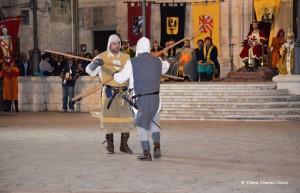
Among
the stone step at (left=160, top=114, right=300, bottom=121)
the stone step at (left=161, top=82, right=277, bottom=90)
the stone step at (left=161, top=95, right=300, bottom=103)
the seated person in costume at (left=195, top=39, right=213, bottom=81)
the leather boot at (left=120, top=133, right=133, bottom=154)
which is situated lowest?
the stone step at (left=160, top=114, right=300, bottom=121)

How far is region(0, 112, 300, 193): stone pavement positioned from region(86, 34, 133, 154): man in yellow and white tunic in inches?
15.5

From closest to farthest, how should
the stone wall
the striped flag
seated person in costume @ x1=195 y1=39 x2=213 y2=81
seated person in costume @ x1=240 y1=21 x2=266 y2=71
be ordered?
the stone wall
seated person in costume @ x1=240 y1=21 x2=266 y2=71
seated person in costume @ x1=195 y1=39 x2=213 y2=81
the striped flag

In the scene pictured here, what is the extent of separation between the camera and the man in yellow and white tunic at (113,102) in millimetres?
10853

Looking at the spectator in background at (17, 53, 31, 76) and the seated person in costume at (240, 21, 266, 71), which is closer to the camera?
the seated person in costume at (240, 21, 266, 71)

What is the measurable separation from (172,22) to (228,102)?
8.79m

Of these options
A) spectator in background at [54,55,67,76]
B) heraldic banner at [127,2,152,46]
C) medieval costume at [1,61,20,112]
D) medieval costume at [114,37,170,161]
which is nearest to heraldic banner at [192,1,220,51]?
heraldic banner at [127,2,152,46]

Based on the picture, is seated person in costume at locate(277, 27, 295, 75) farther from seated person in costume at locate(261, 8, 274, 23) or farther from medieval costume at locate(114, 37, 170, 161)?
medieval costume at locate(114, 37, 170, 161)

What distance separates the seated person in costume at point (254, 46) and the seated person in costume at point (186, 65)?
166 cm

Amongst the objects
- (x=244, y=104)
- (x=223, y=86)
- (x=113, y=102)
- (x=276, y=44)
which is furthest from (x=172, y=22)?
(x=113, y=102)

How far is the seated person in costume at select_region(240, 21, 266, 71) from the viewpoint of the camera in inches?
845

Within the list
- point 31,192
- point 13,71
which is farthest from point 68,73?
point 31,192

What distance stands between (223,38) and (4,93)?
868 cm

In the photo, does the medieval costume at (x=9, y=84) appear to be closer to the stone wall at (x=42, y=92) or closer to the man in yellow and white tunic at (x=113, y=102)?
the stone wall at (x=42, y=92)

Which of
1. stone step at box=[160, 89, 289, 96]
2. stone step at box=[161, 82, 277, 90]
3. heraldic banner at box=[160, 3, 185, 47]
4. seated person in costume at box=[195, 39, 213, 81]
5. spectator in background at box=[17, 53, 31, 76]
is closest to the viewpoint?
stone step at box=[160, 89, 289, 96]
